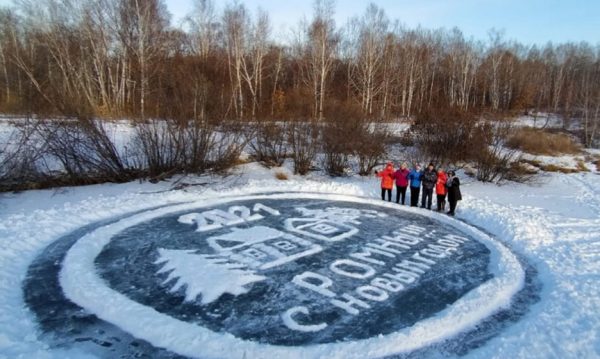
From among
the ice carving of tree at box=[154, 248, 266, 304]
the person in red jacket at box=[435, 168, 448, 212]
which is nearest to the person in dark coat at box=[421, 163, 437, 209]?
the person in red jacket at box=[435, 168, 448, 212]

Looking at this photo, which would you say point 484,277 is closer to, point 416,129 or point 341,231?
point 341,231

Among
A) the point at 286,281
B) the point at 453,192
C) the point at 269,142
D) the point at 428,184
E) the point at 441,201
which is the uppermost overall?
the point at 269,142

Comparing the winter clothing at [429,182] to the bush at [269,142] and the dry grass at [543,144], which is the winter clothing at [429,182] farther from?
the dry grass at [543,144]

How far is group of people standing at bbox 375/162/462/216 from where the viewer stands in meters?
12.0

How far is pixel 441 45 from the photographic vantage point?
52.1 m

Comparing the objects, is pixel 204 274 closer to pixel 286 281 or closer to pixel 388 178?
pixel 286 281

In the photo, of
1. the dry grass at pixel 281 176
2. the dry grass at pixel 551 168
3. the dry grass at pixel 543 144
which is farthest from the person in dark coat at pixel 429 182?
the dry grass at pixel 543 144

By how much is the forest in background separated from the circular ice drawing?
553 cm

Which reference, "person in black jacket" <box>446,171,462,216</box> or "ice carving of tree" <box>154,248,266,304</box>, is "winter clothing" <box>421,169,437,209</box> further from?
"ice carving of tree" <box>154,248,266,304</box>

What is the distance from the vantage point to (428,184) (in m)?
12.4

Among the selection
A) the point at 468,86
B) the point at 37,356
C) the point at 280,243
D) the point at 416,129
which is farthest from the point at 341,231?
the point at 468,86

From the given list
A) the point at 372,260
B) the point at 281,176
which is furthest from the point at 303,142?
the point at 372,260

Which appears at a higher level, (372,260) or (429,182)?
(429,182)

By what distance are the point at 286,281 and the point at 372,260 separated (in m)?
1.94
